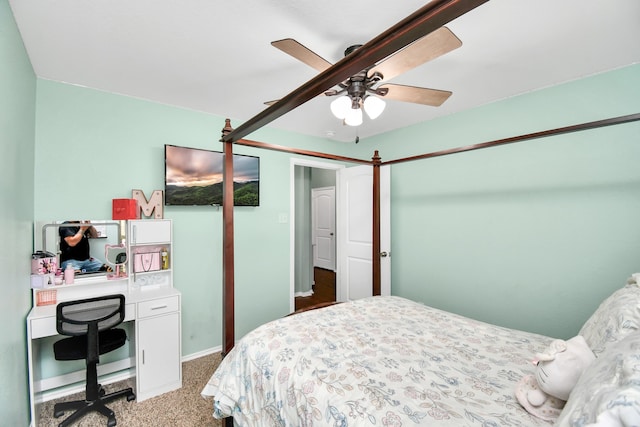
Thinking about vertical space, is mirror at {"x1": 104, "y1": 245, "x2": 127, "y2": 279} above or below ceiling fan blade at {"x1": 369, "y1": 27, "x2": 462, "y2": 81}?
below

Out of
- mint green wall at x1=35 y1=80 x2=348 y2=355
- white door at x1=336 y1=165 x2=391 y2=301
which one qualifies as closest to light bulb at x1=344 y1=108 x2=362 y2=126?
white door at x1=336 y1=165 x2=391 y2=301

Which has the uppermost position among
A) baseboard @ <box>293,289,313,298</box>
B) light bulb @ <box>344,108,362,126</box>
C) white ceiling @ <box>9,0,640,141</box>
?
white ceiling @ <box>9,0,640,141</box>

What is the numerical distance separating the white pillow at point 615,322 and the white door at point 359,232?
205cm

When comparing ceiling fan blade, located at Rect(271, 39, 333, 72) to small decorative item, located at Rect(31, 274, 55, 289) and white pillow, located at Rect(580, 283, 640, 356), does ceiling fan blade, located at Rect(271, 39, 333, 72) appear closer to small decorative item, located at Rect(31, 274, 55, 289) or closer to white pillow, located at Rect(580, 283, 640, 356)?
white pillow, located at Rect(580, 283, 640, 356)

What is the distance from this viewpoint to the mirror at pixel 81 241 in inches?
86.3

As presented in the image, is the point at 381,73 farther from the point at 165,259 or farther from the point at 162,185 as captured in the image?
the point at 165,259

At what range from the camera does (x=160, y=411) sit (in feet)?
6.78

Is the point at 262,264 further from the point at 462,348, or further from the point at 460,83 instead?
the point at 460,83

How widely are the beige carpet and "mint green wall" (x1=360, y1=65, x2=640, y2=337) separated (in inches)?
90.6

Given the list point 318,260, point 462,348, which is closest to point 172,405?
point 462,348

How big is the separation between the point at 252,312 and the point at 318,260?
12.2ft

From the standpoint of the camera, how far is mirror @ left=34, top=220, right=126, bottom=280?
7.19 ft

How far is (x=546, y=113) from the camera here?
→ 2.36 metres

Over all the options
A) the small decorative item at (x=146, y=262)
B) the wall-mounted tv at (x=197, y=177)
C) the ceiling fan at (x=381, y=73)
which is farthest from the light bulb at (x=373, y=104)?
the small decorative item at (x=146, y=262)
